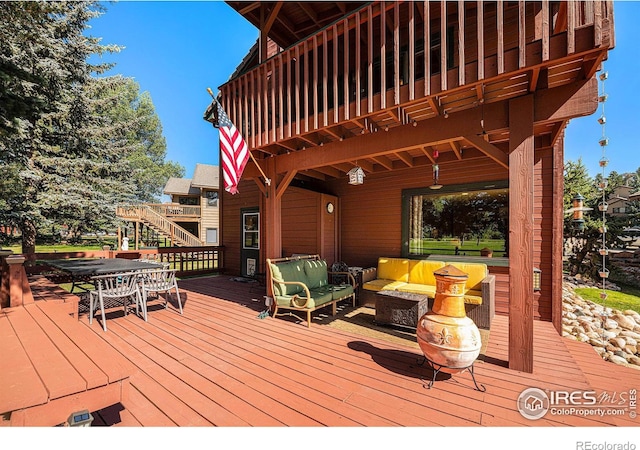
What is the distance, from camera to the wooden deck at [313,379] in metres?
2.01

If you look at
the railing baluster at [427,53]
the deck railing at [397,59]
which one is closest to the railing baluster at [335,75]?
the deck railing at [397,59]

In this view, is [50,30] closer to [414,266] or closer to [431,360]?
[414,266]

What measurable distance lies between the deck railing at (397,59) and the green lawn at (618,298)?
25.5ft

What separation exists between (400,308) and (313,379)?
1775 millimetres

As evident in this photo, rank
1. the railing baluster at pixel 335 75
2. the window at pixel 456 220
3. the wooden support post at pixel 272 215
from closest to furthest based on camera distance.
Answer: the railing baluster at pixel 335 75, the wooden support post at pixel 272 215, the window at pixel 456 220

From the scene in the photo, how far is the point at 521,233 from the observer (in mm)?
2689

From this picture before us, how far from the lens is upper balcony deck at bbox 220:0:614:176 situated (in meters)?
2.24

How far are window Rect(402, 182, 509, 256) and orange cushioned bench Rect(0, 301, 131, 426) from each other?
5.05m

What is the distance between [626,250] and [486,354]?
1195cm

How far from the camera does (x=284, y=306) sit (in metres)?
4.16

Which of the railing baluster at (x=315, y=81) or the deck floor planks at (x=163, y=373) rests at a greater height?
the railing baluster at (x=315, y=81)

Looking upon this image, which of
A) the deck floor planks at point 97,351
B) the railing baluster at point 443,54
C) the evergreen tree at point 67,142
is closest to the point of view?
the deck floor planks at point 97,351

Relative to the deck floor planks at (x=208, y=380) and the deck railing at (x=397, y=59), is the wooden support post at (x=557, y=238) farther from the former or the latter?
the deck floor planks at (x=208, y=380)

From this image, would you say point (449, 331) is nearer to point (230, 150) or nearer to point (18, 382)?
point (18, 382)
